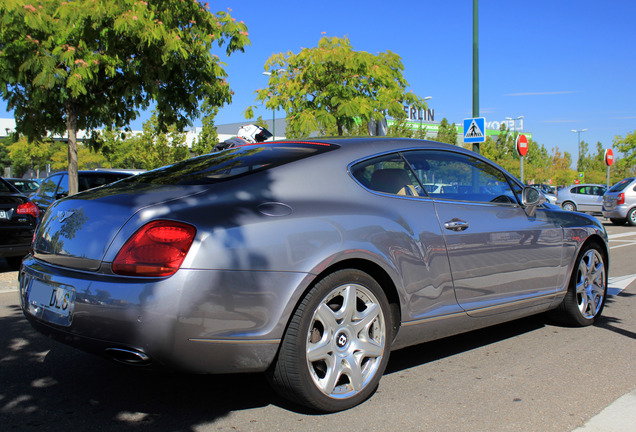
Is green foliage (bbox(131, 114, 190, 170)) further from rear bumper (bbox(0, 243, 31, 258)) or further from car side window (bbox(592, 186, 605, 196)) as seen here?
rear bumper (bbox(0, 243, 31, 258))

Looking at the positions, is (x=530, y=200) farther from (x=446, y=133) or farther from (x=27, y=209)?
(x=446, y=133)

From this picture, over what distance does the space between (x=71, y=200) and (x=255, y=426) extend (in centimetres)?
162

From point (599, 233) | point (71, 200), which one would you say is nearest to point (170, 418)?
Result: point (71, 200)

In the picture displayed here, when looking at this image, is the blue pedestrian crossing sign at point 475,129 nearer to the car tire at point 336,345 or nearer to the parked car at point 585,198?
the car tire at point 336,345

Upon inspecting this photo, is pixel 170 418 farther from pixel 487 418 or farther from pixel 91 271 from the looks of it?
pixel 487 418

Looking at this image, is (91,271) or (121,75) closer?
(91,271)

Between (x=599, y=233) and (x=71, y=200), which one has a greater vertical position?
(x=71, y=200)

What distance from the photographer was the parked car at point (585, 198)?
2536cm

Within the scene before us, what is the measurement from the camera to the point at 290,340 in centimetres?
297

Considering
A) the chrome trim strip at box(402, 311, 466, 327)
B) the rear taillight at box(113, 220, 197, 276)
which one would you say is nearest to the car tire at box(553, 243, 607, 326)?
the chrome trim strip at box(402, 311, 466, 327)

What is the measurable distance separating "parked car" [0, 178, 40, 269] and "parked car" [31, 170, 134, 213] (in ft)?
10.7

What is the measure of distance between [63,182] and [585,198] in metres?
21.5

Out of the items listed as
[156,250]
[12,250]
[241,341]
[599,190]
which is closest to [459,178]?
[241,341]

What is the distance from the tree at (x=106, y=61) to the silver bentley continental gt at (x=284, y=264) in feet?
24.0
